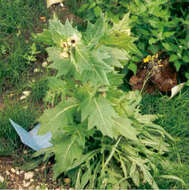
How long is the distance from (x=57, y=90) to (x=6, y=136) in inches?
38.0

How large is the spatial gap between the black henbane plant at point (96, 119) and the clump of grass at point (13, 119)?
39 centimetres

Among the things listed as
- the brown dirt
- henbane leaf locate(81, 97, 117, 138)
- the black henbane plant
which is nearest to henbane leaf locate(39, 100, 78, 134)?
the black henbane plant

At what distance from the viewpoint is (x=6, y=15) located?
4059mm

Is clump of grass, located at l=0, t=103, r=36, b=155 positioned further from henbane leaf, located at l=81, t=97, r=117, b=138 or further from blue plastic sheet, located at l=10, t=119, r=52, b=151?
henbane leaf, located at l=81, t=97, r=117, b=138

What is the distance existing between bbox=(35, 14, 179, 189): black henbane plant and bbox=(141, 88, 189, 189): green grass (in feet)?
0.37

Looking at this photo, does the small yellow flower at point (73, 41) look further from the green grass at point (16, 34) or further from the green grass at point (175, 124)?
the green grass at point (16, 34)

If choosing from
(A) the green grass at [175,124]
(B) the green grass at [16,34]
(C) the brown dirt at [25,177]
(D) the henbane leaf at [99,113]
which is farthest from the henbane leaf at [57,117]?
(B) the green grass at [16,34]

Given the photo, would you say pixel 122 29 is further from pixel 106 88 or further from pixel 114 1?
pixel 114 1

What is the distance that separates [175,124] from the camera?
320 cm

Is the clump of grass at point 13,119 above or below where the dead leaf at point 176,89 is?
above

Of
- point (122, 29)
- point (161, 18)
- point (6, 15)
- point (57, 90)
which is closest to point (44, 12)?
point (6, 15)

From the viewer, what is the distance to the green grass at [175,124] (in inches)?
111

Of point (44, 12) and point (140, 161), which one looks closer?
point (140, 161)

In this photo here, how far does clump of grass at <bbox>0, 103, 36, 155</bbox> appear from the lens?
305 cm
